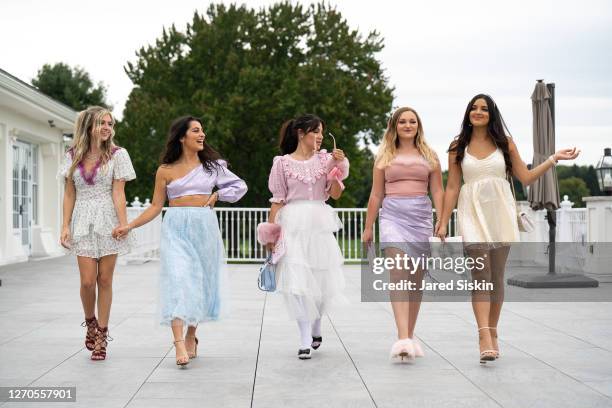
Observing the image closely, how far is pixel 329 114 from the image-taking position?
82.0ft

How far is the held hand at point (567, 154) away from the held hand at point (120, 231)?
291cm

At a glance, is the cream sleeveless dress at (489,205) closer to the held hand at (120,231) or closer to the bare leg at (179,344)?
the bare leg at (179,344)

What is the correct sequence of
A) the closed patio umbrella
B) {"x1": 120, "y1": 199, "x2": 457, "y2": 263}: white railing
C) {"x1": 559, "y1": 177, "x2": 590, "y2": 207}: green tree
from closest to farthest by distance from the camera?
the closed patio umbrella → {"x1": 120, "y1": 199, "x2": 457, "y2": 263}: white railing → {"x1": 559, "y1": 177, "x2": 590, "y2": 207}: green tree

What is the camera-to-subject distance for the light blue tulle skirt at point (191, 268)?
4.92m

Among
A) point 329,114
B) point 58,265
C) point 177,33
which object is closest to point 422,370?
point 58,265

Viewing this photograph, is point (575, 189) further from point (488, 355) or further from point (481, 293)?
point (488, 355)

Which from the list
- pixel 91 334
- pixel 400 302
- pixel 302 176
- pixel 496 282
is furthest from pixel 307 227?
pixel 91 334

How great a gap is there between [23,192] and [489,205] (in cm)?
1400

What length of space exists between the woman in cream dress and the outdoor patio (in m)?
0.47

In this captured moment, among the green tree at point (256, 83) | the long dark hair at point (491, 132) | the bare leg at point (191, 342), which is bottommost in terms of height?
the bare leg at point (191, 342)

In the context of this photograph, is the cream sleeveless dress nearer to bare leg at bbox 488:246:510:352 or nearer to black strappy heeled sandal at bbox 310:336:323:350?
bare leg at bbox 488:246:510:352

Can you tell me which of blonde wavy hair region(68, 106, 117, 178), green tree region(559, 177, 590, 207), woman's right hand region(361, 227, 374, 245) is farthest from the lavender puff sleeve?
green tree region(559, 177, 590, 207)

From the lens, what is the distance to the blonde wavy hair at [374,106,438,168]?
5219mm

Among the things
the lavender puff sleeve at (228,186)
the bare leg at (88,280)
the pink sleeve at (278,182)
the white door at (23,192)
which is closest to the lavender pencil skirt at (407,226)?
the pink sleeve at (278,182)
